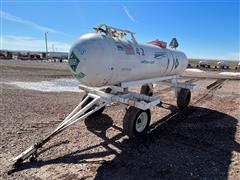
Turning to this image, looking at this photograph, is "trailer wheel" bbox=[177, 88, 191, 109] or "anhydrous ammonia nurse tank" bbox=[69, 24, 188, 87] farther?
"trailer wheel" bbox=[177, 88, 191, 109]

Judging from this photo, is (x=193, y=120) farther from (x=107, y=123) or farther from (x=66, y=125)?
(x=66, y=125)

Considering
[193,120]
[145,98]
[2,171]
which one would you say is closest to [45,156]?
[2,171]

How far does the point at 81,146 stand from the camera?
4.15 meters

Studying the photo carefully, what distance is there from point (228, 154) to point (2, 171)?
14.7ft

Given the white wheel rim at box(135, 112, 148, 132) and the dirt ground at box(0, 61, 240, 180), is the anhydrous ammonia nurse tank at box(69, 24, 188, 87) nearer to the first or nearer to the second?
the white wheel rim at box(135, 112, 148, 132)

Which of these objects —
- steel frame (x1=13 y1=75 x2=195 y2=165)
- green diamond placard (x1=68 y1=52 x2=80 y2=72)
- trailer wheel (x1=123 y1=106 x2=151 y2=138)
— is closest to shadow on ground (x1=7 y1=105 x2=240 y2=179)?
trailer wheel (x1=123 y1=106 x2=151 y2=138)

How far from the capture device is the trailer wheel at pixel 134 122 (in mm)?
4293

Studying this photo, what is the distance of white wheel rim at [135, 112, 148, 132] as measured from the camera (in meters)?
4.63

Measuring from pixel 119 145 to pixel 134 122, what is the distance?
634 millimetres

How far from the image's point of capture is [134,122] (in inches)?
170

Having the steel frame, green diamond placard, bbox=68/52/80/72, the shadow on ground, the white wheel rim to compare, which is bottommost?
the shadow on ground

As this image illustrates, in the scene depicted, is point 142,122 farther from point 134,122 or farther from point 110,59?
point 110,59

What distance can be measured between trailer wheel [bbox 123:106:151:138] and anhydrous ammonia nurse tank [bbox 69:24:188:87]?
914mm

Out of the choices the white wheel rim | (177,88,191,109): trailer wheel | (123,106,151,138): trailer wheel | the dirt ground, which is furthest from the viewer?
(177,88,191,109): trailer wheel
